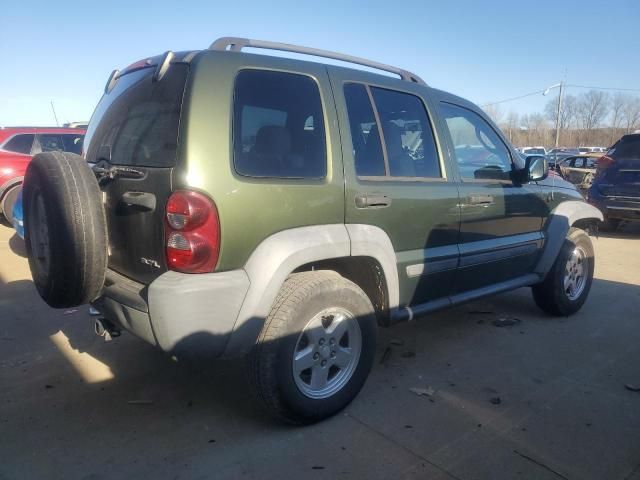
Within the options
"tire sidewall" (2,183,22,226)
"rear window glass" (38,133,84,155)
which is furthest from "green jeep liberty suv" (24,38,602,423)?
"rear window glass" (38,133,84,155)

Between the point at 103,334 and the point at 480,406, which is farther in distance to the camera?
the point at 480,406

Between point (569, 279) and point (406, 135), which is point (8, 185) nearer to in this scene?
point (406, 135)

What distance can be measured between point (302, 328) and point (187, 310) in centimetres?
67

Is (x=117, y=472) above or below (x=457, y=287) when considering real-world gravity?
below

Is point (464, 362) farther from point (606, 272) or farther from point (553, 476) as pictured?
point (606, 272)

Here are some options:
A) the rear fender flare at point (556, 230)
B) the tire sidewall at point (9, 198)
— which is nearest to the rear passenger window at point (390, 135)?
the rear fender flare at point (556, 230)

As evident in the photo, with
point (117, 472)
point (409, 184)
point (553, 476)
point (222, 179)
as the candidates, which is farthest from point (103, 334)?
point (553, 476)

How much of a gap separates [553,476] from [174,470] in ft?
6.03

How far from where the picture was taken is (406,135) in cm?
323

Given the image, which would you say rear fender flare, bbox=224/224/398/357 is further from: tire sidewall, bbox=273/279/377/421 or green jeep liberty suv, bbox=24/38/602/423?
tire sidewall, bbox=273/279/377/421

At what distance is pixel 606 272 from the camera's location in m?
6.29

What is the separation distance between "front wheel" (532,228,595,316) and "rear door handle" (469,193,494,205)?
4.23 feet

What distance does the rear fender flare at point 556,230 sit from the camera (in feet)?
13.8

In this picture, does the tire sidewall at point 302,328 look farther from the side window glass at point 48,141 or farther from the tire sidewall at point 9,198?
the side window glass at point 48,141
